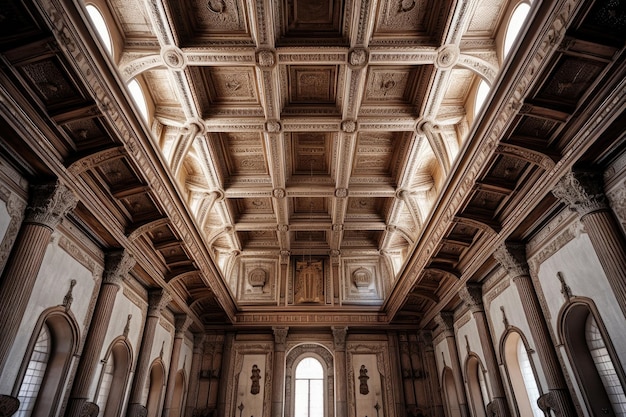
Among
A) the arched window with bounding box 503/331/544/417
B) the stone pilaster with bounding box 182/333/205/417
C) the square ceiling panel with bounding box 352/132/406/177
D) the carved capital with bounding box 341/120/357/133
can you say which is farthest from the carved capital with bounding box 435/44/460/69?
the stone pilaster with bounding box 182/333/205/417

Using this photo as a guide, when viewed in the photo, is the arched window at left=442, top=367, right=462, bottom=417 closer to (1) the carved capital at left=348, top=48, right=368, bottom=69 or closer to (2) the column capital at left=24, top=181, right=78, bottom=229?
(1) the carved capital at left=348, top=48, right=368, bottom=69

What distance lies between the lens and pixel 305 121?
10.5 metres

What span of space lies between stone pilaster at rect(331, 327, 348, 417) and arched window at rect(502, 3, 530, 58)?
11.6 metres

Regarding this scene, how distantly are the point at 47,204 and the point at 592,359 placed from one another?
9.93 metres

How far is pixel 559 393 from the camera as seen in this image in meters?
7.50

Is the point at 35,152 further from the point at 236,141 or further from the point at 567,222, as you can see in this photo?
the point at 567,222

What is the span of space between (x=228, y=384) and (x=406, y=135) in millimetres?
11068

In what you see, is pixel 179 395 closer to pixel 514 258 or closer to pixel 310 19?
pixel 514 258

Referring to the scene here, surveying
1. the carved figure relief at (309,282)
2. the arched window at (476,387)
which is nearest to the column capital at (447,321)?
the arched window at (476,387)

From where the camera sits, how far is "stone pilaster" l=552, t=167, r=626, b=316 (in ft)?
19.2

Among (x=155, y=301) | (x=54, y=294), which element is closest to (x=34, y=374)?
(x=54, y=294)

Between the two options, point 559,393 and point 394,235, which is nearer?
point 559,393

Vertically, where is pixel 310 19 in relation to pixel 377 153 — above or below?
above

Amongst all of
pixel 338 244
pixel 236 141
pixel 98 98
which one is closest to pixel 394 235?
pixel 338 244
